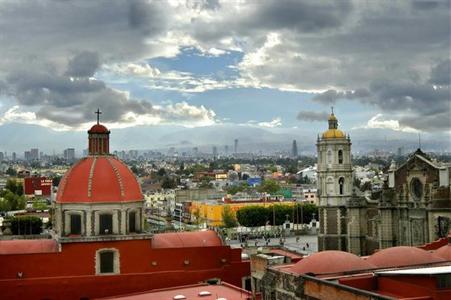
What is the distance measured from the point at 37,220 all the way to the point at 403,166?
38.3m

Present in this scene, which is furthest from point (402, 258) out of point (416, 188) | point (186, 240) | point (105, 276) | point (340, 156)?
point (340, 156)

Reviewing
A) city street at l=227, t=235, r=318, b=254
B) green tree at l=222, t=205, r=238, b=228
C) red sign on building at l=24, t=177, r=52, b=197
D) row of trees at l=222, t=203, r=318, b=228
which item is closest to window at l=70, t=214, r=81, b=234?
city street at l=227, t=235, r=318, b=254

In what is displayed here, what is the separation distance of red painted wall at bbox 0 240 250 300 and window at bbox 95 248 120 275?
21cm

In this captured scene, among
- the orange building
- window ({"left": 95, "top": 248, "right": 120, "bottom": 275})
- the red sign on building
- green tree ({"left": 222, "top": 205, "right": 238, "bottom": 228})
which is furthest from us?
the red sign on building

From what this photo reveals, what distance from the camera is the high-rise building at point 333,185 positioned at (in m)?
50.6

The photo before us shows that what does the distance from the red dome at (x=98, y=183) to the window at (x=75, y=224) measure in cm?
77

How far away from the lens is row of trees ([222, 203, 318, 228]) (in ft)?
239

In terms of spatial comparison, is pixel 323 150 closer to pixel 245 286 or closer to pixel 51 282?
pixel 245 286

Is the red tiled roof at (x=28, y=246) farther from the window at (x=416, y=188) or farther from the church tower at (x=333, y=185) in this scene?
the church tower at (x=333, y=185)

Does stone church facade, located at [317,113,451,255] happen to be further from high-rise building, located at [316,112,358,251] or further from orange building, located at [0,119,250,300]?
orange building, located at [0,119,250,300]

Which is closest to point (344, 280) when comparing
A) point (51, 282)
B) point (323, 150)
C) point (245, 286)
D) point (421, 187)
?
point (245, 286)

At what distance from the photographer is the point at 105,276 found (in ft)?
100

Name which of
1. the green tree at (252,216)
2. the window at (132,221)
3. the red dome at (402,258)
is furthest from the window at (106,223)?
the green tree at (252,216)

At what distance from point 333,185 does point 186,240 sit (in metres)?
20.2
